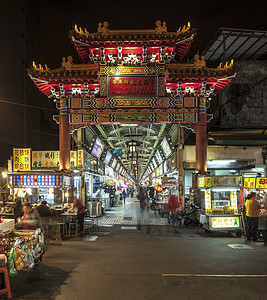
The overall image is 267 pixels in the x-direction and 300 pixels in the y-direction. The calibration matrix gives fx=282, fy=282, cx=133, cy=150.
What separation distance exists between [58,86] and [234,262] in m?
12.3

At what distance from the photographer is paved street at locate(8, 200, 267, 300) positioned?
6.14 metres

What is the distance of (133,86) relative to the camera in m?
15.5

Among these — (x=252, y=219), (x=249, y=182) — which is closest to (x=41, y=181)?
(x=252, y=219)

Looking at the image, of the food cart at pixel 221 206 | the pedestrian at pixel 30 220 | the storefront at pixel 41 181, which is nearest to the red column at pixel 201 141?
the food cart at pixel 221 206

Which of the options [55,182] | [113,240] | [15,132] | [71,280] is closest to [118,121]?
[55,182]

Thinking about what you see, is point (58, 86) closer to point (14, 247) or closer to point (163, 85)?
point (163, 85)

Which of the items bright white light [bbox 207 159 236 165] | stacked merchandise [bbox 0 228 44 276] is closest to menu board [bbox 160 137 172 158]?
bright white light [bbox 207 159 236 165]

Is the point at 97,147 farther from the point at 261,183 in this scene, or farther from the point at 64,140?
the point at 261,183

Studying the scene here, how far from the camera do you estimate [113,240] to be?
471 inches

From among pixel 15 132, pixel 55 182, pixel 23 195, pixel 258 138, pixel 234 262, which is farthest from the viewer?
pixel 15 132

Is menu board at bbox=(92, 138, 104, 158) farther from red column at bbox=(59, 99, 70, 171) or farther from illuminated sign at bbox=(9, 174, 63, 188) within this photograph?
illuminated sign at bbox=(9, 174, 63, 188)

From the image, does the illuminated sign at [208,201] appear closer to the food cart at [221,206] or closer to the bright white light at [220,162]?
the food cart at [221,206]

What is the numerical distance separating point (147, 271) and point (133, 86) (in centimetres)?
1039

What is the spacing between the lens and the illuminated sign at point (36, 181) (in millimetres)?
14828
